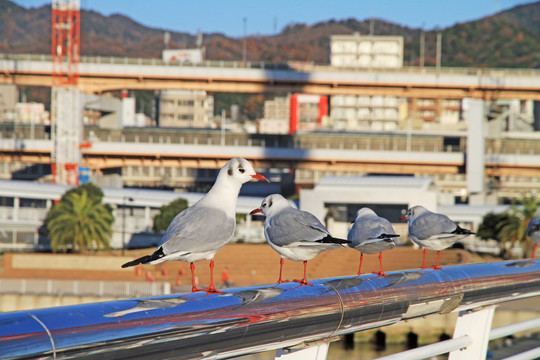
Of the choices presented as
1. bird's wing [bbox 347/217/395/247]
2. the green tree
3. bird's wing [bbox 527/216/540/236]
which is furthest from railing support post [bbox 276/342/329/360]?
the green tree

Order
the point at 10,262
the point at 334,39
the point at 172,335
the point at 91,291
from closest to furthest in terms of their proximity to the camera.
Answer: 1. the point at 172,335
2. the point at 91,291
3. the point at 10,262
4. the point at 334,39

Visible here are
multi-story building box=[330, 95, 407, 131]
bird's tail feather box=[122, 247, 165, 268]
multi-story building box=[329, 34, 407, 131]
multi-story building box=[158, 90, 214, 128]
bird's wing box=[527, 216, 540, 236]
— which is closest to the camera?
bird's tail feather box=[122, 247, 165, 268]

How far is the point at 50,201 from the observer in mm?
69688

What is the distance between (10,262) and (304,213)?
50483 mm

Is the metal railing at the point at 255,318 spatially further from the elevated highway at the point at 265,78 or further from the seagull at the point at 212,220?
the elevated highway at the point at 265,78

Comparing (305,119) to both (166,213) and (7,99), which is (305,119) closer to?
(7,99)

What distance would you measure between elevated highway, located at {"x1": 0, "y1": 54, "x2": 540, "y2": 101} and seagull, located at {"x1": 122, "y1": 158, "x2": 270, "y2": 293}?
7767 cm

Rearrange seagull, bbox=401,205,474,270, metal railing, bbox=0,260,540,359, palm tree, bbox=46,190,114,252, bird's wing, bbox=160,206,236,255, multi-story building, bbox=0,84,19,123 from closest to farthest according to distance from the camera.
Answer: metal railing, bbox=0,260,540,359 < bird's wing, bbox=160,206,236,255 < seagull, bbox=401,205,474,270 < palm tree, bbox=46,190,114,252 < multi-story building, bbox=0,84,19,123

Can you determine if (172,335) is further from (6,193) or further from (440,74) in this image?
(440,74)

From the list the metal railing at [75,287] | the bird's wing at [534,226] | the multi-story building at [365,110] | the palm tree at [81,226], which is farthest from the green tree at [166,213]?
the multi-story building at [365,110]

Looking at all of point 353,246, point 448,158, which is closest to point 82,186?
point 448,158

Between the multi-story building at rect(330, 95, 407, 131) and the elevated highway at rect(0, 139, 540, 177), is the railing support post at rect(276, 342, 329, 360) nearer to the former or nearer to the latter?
the elevated highway at rect(0, 139, 540, 177)

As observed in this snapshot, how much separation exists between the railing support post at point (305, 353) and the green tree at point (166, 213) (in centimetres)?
5830

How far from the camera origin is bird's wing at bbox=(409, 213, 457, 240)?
7.50m
